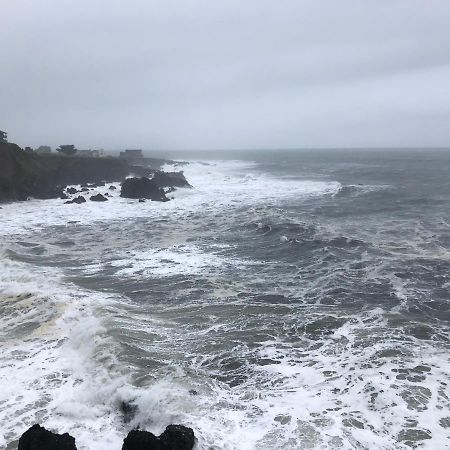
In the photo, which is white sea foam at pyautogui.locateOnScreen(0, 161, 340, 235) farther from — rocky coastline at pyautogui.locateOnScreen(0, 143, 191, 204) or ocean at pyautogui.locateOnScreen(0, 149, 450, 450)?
ocean at pyautogui.locateOnScreen(0, 149, 450, 450)

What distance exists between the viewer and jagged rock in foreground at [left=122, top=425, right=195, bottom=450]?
6723mm

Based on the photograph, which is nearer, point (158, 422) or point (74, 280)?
point (158, 422)

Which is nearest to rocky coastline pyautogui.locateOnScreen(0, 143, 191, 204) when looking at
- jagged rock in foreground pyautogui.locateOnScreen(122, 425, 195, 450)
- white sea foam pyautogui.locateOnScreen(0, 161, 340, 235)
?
white sea foam pyautogui.locateOnScreen(0, 161, 340, 235)

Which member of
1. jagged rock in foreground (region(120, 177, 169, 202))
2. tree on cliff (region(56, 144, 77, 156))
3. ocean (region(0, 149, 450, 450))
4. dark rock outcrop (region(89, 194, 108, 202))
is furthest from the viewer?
tree on cliff (region(56, 144, 77, 156))

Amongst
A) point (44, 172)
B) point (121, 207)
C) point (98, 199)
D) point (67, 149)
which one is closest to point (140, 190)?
point (98, 199)

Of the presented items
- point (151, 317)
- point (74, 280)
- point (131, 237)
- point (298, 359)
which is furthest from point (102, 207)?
point (298, 359)

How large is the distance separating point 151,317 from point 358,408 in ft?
21.0

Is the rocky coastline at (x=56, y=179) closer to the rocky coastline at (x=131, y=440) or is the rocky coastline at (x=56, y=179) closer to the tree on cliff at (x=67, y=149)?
the tree on cliff at (x=67, y=149)

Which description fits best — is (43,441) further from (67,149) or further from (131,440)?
(67,149)

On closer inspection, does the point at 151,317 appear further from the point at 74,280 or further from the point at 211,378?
the point at 74,280

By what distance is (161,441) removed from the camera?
680cm

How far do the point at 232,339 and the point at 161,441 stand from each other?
4.39 meters

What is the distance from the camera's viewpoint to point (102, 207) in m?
35.4

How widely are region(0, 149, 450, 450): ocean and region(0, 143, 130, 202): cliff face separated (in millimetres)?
17696
